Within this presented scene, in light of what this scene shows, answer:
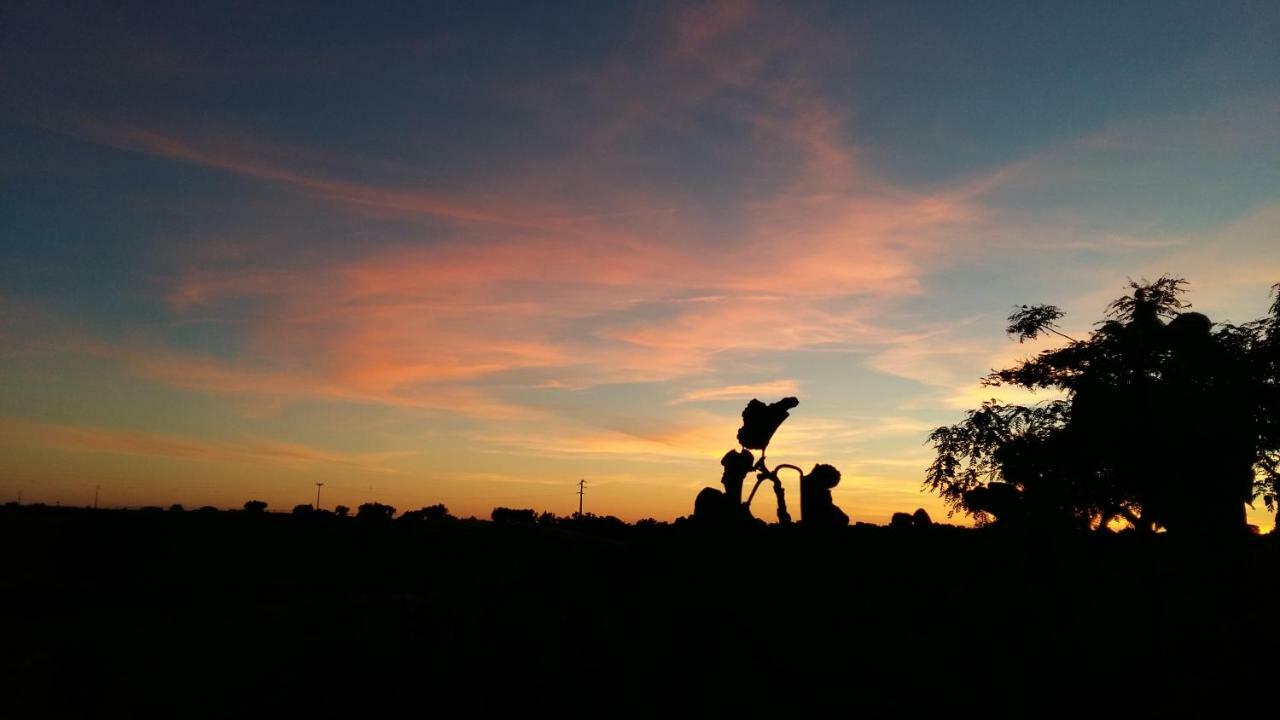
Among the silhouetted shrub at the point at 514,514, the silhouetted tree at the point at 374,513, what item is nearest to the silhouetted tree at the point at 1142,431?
the silhouetted tree at the point at 374,513

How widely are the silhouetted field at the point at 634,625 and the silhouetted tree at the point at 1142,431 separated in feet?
5.54

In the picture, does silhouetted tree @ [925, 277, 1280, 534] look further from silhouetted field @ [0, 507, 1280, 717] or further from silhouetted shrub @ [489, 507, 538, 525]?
silhouetted shrub @ [489, 507, 538, 525]

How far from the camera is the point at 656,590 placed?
24531 millimetres

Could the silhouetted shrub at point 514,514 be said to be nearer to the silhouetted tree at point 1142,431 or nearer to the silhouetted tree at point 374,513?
the silhouetted tree at point 374,513

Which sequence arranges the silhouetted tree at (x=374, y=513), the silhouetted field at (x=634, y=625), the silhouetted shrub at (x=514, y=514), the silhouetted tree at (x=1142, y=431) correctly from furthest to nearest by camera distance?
1. the silhouetted shrub at (x=514, y=514)
2. the silhouetted tree at (x=374, y=513)
3. the silhouetted tree at (x=1142, y=431)
4. the silhouetted field at (x=634, y=625)

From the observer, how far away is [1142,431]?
→ 2947 centimetres

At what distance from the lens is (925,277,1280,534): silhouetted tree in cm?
2938

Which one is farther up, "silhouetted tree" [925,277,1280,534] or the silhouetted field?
"silhouetted tree" [925,277,1280,534]

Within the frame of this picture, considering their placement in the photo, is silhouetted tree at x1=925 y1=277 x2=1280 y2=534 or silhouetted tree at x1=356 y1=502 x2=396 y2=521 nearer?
silhouetted tree at x1=925 y1=277 x2=1280 y2=534

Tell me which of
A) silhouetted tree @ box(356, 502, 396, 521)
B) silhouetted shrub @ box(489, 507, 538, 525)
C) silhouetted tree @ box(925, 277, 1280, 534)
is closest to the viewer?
silhouetted tree @ box(925, 277, 1280, 534)

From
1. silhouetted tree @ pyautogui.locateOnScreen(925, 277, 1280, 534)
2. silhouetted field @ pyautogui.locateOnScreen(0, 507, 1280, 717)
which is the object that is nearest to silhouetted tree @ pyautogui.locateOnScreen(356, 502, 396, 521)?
silhouetted field @ pyautogui.locateOnScreen(0, 507, 1280, 717)

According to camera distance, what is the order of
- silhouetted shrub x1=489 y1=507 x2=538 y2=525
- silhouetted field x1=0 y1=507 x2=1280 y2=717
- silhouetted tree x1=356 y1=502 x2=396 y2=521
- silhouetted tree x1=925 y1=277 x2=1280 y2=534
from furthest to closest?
silhouetted shrub x1=489 y1=507 x2=538 y2=525, silhouetted tree x1=356 y1=502 x2=396 y2=521, silhouetted tree x1=925 y1=277 x2=1280 y2=534, silhouetted field x1=0 y1=507 x2=1280 y2=717

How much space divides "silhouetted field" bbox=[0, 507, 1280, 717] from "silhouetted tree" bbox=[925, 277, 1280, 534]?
1688 mm

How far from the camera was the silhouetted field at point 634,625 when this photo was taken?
16.9 metres
